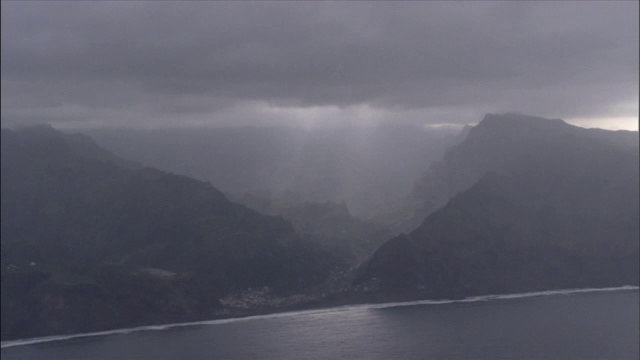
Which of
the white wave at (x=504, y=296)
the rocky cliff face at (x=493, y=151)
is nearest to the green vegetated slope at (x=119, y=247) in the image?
the white wave at (x=504, y=296)

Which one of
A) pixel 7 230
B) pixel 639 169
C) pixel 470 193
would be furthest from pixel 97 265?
pixel 639 169

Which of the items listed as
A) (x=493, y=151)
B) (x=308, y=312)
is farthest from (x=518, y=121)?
(x=308, y=312)

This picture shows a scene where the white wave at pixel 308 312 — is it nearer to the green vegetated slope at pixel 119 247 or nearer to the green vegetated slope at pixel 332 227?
the green vegetated slope at pixel 119 247

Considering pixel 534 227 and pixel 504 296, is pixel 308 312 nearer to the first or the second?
pixel 504 296

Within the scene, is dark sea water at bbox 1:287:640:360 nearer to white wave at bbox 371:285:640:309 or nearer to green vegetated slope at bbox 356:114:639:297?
white wave at bbox 371:285:640:309

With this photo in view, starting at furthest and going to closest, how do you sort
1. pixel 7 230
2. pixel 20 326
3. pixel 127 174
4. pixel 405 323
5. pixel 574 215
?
pixel 127 174 < pixel 7 230 < pixel 574 215 < pixel 20 326 < pixel 405 323

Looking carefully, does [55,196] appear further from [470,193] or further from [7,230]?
[470,193]

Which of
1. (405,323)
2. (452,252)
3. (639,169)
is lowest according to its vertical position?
(405,323)
